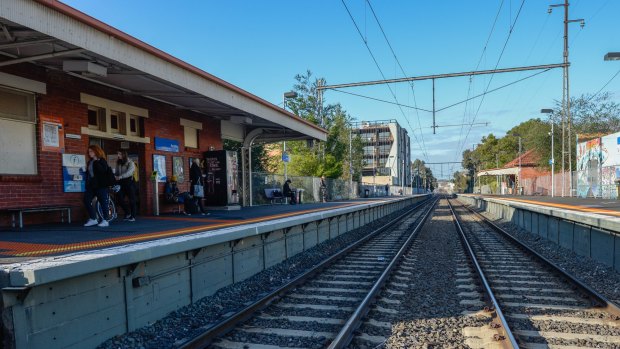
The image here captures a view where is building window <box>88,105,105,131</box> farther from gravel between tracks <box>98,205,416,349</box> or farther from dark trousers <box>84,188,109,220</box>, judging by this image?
gravel between tracks <box>98,205,416,349</box>

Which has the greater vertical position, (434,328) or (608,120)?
(608,120)

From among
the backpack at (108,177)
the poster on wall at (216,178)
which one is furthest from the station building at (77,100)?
the backpack at (108,177)

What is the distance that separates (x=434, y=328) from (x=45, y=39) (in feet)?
23.4

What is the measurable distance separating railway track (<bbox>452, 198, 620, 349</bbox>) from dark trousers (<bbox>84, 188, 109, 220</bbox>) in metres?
7.23

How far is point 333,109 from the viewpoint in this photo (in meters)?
42.8

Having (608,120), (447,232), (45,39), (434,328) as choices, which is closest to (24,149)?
(45,39)

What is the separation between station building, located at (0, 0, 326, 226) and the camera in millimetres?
6969

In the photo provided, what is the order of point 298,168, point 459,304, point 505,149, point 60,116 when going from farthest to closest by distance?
1. point 505,149
2. point 298,168
3. point 60,116
4. point 459,304

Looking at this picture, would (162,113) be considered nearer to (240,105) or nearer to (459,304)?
(240,105)

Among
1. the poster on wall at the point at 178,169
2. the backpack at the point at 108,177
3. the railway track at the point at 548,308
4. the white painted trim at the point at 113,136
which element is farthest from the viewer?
the poster on wall at the point at 178,169

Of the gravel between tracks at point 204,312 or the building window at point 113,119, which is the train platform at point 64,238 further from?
the building window at point 113,119

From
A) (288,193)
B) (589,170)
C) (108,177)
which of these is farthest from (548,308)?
(589,170)

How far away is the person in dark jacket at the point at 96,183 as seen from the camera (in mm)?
8438

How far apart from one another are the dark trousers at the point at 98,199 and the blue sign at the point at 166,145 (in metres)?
3.93
